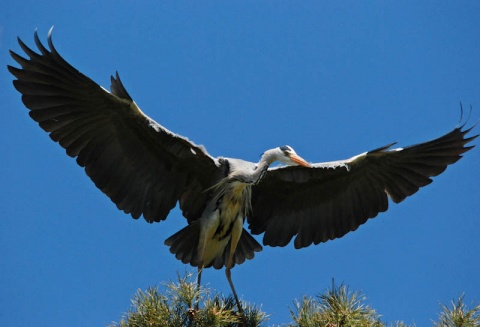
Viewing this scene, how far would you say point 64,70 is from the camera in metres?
6.86

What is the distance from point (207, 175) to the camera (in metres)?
7.37

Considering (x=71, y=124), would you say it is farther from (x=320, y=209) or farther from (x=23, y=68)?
(x=320, y=209)

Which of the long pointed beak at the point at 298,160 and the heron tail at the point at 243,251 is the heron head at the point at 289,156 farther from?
the heron tail at the point at 243,251

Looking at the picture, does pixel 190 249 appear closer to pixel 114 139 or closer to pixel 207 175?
pixel 207 175

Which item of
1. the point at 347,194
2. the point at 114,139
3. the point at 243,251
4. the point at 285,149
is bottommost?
the point at 243,251

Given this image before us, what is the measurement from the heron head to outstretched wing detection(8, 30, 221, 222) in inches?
22.9

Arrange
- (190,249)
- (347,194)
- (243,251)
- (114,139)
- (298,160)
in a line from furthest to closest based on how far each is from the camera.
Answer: (347,194), (243,251), (190,249), (298,160), (114,139)

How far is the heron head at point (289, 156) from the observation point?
727 cm

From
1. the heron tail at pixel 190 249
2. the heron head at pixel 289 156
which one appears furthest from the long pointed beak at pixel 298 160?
the heron tail at pixel 190 249

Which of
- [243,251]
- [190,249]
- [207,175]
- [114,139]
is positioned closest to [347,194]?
[243,251]

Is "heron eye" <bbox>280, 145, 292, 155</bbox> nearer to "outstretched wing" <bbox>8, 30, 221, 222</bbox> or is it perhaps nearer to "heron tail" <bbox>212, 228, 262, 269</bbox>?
"outstretched wing" <bbox>8, 30, 221, 222</bbox>

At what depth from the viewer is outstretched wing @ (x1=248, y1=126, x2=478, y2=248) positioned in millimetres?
7867

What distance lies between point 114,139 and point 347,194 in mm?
2368

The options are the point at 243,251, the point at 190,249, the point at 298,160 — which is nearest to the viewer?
the point at 298,160
